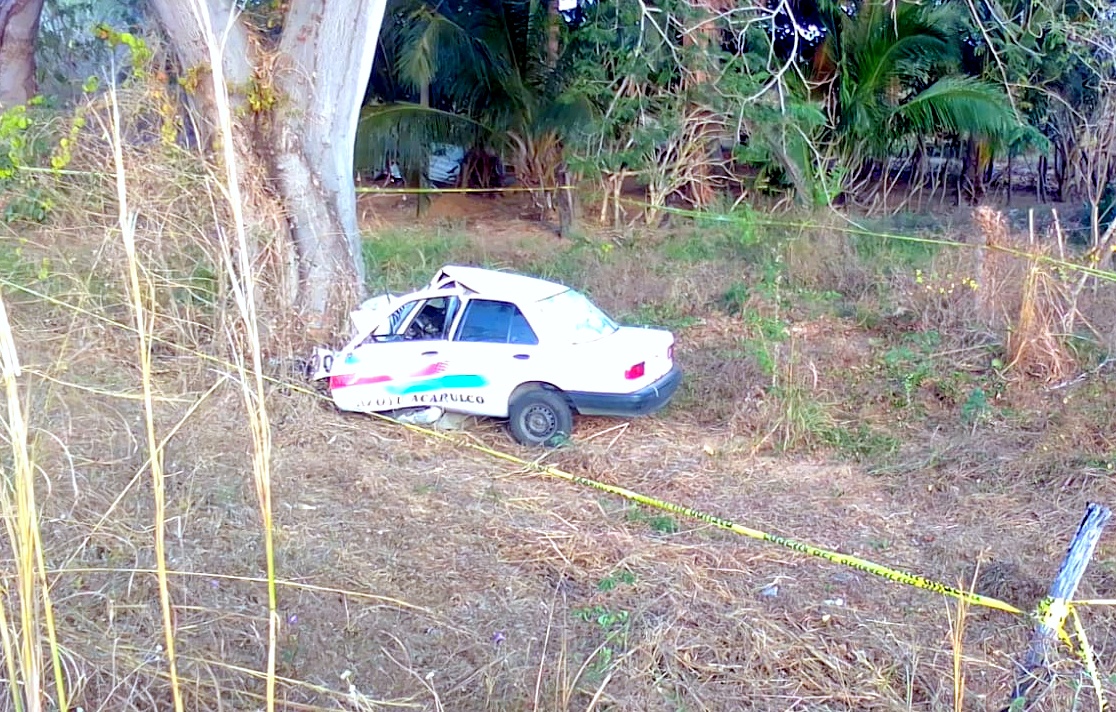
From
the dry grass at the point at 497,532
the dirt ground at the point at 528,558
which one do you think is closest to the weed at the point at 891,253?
the dry grass at the point at 497,532

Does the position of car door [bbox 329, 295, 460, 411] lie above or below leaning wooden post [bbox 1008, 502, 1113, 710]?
above

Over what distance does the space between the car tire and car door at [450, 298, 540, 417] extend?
0.32ft

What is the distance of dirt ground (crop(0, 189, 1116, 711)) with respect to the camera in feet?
14.2

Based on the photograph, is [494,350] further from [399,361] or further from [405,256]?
[405,256]

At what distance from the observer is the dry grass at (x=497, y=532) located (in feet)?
14.1

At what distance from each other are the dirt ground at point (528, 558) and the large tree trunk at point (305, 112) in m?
1.55

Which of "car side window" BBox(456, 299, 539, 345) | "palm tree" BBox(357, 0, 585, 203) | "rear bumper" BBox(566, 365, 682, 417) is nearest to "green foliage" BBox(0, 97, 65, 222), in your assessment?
"car side window" BBox(456, 299, 539, 345)

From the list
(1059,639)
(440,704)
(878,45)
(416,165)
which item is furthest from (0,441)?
(878,45)

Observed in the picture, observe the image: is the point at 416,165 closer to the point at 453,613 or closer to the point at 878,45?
the point at 878,45

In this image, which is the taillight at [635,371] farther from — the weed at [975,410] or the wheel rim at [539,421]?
the weed at [975,410]

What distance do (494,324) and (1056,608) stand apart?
442 centimetres

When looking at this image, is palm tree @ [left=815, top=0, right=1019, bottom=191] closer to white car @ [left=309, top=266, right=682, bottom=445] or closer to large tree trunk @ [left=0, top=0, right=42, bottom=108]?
white car @ [left=309, top=266, right=682, bottom=445]

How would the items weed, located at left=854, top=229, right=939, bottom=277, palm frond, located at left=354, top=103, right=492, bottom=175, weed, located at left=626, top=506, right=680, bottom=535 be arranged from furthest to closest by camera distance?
palm frond, located at left=354, top=103, right=492, bottom=175, weed, located at left=854, top=229, right=939, bottom=277, weed, located at left=626, top=506, right=680, bottom=535

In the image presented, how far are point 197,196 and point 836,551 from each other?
5404 millimetres
